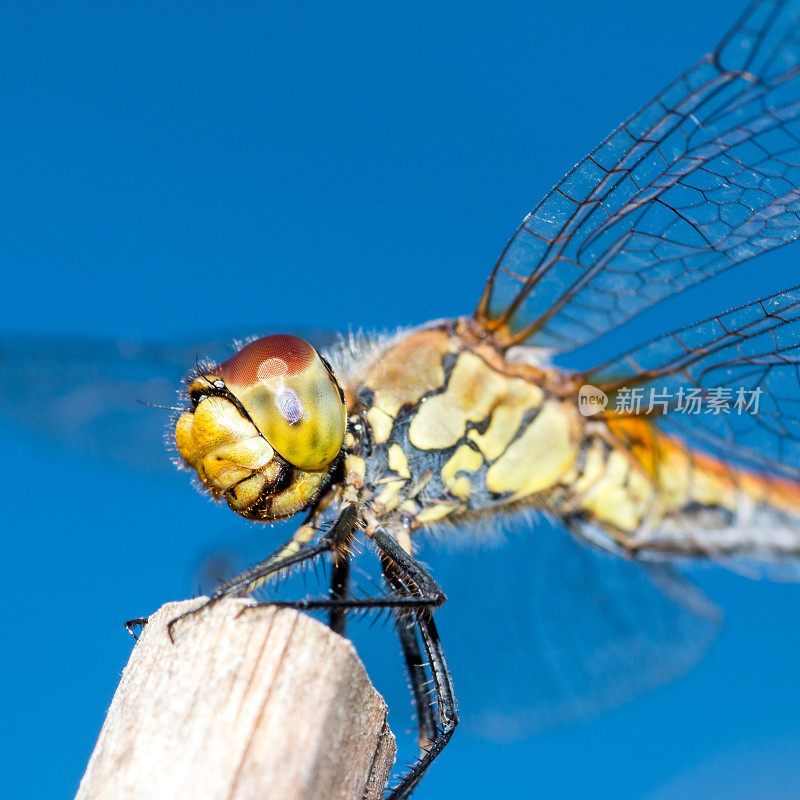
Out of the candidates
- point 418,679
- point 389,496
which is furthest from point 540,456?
point 418,679

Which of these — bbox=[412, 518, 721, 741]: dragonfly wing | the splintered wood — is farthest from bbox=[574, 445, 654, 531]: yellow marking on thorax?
the splintered wood

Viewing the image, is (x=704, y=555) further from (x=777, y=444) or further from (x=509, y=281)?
(x=509, y=281)

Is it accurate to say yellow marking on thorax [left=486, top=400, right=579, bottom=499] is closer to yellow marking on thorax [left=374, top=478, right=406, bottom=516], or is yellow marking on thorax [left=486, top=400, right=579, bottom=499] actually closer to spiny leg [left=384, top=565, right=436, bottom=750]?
yellow marking on thorax [left=374, top=478, right=406, bottom=516]

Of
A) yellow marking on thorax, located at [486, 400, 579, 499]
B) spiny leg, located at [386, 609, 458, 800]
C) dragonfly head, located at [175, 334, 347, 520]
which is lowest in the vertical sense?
spiny leg, located at [386, 609, 458, 800]

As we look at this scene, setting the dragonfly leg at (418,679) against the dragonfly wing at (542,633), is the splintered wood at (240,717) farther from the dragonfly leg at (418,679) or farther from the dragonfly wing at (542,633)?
the dragonfly wing at (542,633)

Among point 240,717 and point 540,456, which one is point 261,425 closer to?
point 240,717
